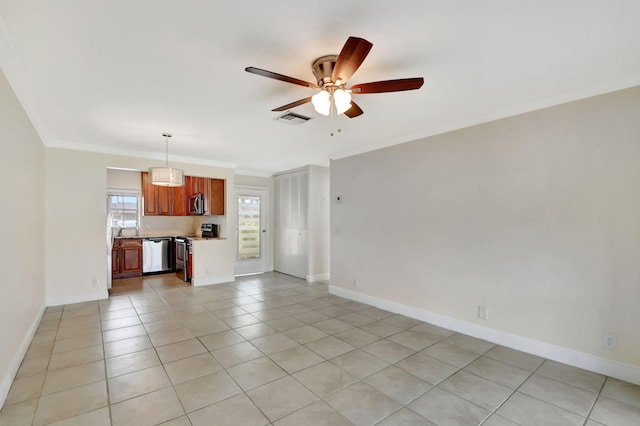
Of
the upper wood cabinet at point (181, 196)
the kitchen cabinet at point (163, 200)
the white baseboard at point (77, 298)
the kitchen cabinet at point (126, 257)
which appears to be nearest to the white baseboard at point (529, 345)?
the upper wood cabinet at point (181, 196)

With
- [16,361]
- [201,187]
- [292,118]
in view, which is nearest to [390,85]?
[292,118]

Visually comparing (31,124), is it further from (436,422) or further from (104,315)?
(436,422)

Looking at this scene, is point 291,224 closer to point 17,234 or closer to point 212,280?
point 212,280

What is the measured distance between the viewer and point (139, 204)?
23.4 feet

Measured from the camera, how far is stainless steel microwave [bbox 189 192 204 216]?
610 cm

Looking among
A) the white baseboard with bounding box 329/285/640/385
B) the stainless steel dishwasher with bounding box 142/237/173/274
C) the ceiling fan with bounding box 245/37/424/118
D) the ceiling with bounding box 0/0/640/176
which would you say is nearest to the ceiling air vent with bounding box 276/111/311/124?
the ceiling with bounding box 0/0/640/176

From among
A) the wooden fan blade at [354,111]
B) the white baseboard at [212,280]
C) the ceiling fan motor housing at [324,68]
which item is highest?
the ceiling fan motor housing at [324,68]

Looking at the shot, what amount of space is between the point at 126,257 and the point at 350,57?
22.0 feet

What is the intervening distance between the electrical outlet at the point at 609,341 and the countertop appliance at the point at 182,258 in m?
6.18

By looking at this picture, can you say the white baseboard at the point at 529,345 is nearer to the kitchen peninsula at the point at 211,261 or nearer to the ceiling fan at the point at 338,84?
the ceiling fan at the point at 338,84

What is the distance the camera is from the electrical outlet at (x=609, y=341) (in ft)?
8.21

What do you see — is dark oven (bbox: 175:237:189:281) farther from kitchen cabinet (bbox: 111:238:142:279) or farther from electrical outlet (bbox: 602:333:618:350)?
electrical outlet (bbox: 602:333:618:350)

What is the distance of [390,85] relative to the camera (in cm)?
200

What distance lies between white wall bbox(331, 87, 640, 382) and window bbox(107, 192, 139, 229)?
6.01m
